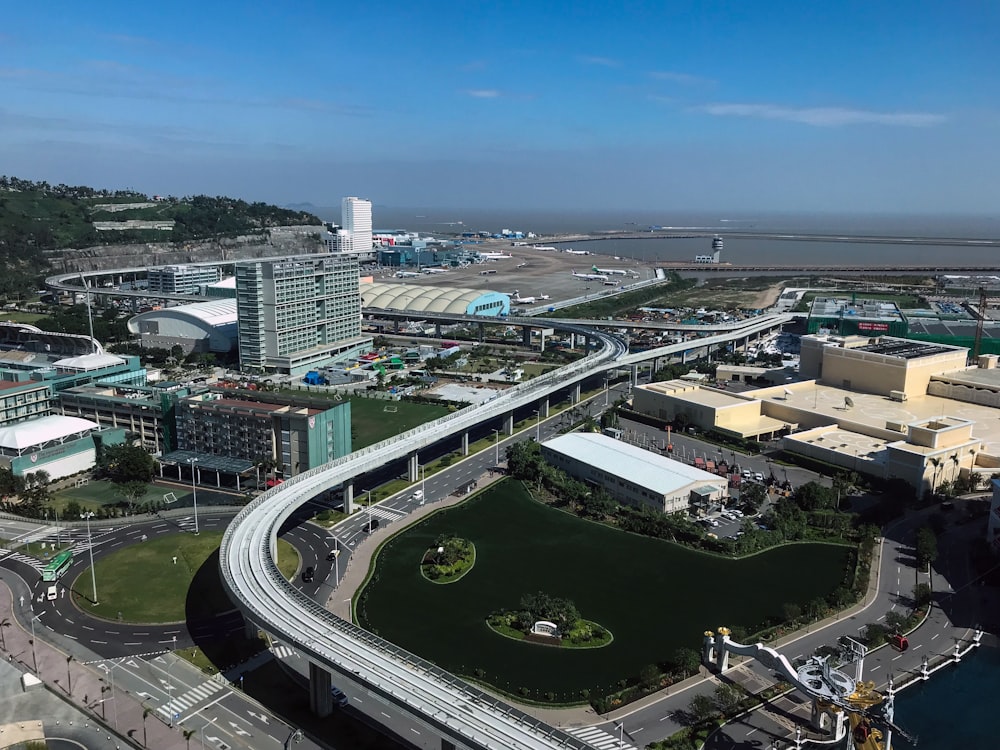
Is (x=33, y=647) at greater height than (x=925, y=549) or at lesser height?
lesser

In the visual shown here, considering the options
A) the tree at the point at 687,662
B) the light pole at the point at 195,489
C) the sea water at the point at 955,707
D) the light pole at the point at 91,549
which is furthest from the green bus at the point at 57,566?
the sea water at the point at 955,707

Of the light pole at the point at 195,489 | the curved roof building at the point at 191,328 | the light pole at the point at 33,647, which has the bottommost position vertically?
the light pole at the point at 33,647

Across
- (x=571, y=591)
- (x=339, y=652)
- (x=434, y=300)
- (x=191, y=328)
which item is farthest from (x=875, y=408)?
(x=191, y=328)

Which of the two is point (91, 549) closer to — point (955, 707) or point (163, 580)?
point (163, 580)

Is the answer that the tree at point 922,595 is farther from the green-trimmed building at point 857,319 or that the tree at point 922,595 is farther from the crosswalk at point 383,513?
the green-trimmed building at point 857,319

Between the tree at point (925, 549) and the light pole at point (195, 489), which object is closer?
the tree at point (925, 549)

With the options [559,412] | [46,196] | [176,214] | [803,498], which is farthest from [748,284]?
[46,196]
